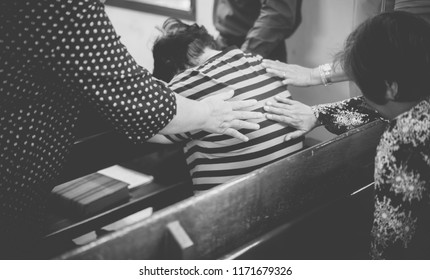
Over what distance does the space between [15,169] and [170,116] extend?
1.66ft

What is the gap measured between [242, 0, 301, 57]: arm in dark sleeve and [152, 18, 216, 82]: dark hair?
0.93 m

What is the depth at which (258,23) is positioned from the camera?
2760 millimetres

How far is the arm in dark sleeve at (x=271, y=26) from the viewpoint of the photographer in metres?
2.70

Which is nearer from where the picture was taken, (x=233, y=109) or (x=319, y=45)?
(x=233, y=109)

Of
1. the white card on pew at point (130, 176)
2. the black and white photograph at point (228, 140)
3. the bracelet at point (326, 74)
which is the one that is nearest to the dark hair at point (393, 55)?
the black and white photograph at point (228, 140)

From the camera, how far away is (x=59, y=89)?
4.04 ft

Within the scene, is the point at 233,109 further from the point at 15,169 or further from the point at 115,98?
the point at 15,169

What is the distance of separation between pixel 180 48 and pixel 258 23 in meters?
1.07

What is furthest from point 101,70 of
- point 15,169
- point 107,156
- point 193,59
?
point 107,156

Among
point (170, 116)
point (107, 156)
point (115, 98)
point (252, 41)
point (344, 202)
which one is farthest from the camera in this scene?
point (252, 41)

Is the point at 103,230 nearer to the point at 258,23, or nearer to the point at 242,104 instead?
the point at 242,104

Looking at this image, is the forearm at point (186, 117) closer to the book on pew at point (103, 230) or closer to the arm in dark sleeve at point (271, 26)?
the book on pew at point (103, 230)

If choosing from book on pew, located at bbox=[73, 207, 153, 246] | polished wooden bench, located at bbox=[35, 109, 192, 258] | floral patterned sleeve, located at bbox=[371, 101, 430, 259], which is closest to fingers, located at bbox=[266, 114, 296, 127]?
floral patterned sleeve, located at bbox=[371, 101, 430, 259]

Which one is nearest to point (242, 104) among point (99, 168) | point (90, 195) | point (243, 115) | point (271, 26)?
point (243, 115)
